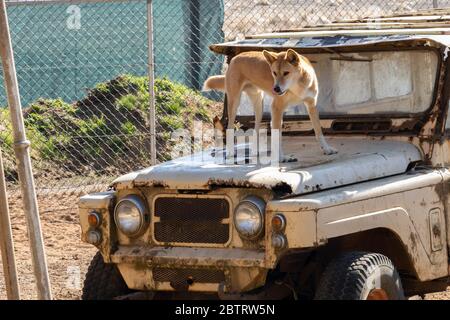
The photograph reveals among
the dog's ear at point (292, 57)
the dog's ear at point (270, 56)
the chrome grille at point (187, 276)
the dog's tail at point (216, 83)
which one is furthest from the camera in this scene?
the dog's tail at point (216, 83)

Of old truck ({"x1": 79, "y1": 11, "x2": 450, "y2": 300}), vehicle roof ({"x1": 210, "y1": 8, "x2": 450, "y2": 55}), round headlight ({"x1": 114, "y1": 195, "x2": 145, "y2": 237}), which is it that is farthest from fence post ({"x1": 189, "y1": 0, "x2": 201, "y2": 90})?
round headlight ({"x1": 114, "y1": 195, "x2": 145, "y2": 237})

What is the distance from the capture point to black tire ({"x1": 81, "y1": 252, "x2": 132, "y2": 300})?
690 cm

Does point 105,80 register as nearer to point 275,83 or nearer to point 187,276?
point 275,83

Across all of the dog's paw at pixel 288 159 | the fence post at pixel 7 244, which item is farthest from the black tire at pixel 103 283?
the dog's paw at pixel 288 159

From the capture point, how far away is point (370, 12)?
1605cm

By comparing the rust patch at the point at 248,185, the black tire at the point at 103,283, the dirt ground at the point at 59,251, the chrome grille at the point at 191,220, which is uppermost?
the rust patch at the point at 248,185

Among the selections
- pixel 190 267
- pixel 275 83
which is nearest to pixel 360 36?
pixel 275 83

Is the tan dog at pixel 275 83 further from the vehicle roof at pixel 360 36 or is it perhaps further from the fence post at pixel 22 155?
the fence post at pixel 22 155

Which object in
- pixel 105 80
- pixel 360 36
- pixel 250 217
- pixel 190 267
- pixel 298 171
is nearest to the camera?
pixel 250 217

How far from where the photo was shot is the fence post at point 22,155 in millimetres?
6184

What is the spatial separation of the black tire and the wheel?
1.33 meters

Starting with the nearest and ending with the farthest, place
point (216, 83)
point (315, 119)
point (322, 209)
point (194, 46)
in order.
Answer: point (322, 209) → point (315, 119) → point (216, 83) → point (194, 46)

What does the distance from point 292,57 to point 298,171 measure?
40.7 inches

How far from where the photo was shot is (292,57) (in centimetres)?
727
